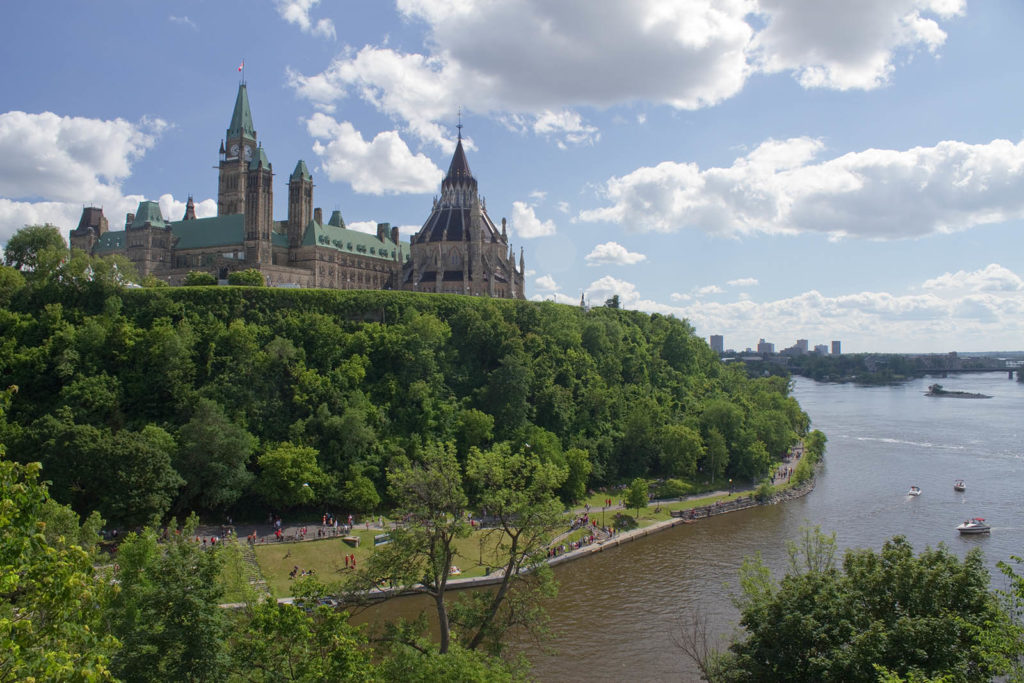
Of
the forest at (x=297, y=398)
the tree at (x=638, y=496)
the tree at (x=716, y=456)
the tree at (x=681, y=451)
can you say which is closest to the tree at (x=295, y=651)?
the forest at (x=297, y=398)

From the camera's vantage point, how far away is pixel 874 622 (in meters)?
20.5

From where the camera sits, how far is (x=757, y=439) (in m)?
64.8

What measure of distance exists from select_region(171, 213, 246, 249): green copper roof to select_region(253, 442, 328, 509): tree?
4419 cm

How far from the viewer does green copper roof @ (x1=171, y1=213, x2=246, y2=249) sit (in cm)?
8269

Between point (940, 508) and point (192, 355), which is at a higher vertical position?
point (192, 355)

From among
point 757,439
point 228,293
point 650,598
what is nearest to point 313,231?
point 228,293

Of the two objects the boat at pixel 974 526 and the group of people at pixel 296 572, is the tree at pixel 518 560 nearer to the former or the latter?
the group of people at pixel 296 572

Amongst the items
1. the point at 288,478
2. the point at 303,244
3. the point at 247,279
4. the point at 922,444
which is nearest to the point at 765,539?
the point at 288,478

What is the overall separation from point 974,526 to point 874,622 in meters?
30.2

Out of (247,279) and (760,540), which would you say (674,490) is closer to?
(760,540)

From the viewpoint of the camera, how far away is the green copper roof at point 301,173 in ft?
280

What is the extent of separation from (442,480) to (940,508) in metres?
42.5

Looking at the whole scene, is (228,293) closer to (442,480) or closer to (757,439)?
(442,480)

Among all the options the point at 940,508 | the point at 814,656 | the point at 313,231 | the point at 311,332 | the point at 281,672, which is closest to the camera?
the point at 281,672
